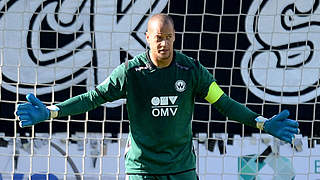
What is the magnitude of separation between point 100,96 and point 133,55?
2.08 meters

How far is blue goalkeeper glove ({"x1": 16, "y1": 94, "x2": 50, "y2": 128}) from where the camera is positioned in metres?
3.29

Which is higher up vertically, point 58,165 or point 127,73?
point 127,73

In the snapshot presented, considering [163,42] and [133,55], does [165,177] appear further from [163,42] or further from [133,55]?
[133,55]

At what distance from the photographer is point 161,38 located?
3.31 meters

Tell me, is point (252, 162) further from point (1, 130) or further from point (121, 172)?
point (1, 130)

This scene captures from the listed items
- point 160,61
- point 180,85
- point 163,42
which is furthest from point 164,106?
point 163,42

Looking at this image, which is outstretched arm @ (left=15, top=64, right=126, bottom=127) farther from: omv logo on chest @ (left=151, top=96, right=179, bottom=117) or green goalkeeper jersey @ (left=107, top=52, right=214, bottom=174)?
omv logo on chest @ (left=151, top=96, right=179, bottom=117)

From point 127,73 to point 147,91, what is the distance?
149 mm

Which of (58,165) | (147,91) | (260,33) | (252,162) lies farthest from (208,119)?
(147,91)

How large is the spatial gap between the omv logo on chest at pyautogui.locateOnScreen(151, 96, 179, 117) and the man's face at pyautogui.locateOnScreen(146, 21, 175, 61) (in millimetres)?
233

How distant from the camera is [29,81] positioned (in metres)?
5.56

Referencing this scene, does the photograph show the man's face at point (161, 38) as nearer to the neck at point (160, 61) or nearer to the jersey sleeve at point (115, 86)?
the neck at point (160, 61)

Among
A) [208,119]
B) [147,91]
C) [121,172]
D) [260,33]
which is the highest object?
[260,33]

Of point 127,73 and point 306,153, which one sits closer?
point 127,73
